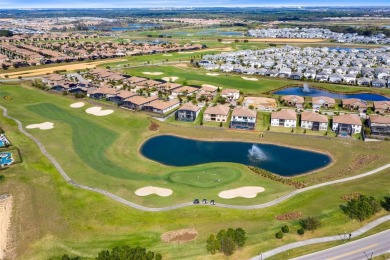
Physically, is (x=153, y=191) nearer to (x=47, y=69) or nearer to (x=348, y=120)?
(x=348, y=120)

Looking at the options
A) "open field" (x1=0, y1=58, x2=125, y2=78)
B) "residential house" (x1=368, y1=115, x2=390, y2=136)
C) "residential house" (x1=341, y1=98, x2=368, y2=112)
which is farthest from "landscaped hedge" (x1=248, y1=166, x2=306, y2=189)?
"open field" (x1=0, y1=58, x2=125, y2=78)

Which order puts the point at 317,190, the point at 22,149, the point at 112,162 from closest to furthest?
the point at 317,190, the point at 112,162, the point at 22,149

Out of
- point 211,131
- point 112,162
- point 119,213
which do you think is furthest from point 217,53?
point 119,213

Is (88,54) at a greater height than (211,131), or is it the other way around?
(88,54)

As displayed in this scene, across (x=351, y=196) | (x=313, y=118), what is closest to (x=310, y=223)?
(x=351, y=196)

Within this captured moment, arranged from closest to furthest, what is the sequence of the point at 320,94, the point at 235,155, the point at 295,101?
the point at 235,155 < the point at 295,101 < the point at 320,94

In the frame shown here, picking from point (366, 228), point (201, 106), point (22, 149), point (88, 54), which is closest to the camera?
point (366, 228)

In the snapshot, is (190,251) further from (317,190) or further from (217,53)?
(217,53)

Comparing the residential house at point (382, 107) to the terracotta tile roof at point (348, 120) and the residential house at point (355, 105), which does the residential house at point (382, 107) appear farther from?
the terracotta tile roof at point (348, 120)

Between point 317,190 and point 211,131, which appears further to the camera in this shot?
point 211,131
